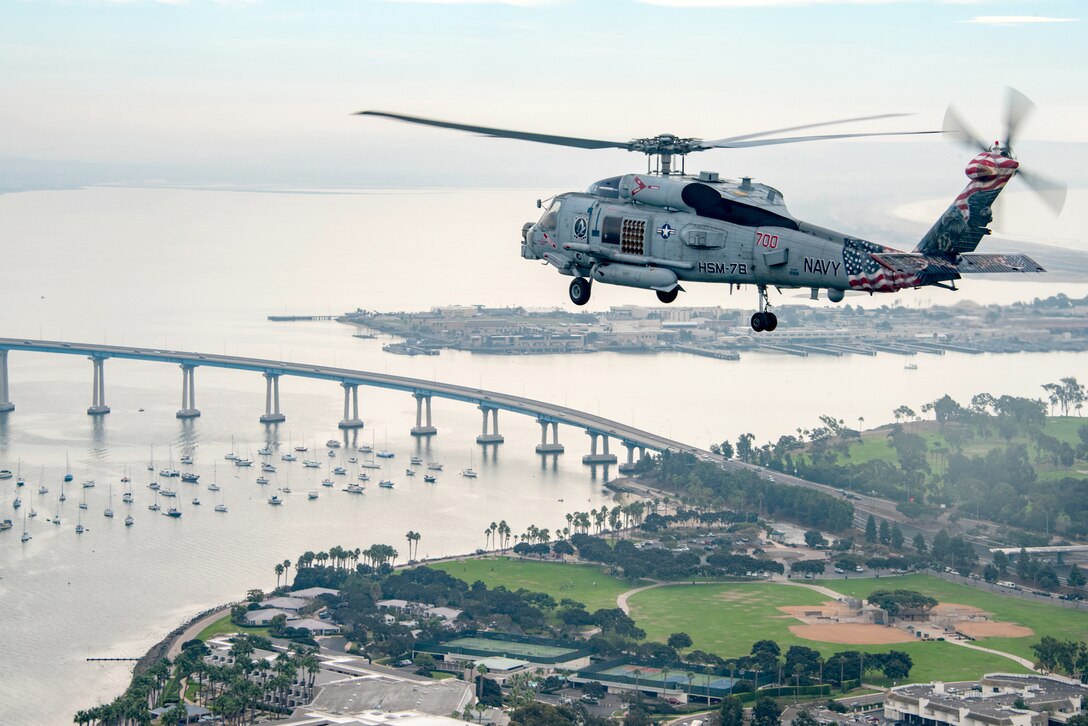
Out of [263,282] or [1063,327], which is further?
[263,282]

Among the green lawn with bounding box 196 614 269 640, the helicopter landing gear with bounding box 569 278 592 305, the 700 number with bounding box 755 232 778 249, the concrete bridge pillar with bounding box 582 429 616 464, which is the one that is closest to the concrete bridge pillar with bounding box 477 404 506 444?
the concrete bridge pillar with bounding box 582 429 616 464

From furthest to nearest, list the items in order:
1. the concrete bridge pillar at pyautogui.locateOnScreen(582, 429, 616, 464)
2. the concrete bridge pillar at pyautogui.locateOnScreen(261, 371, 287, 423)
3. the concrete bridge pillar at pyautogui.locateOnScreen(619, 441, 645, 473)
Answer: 1. the concrete bridge pillar at pyautogui.locateOnScreen(261, 371, 287, 423)
2. the concrete bridge pillar at pyautogui.locateOnScreen(582, 429, 616, 464)
3. the concrete bridge pillar at pyautogui.locateOnScreen(619, 441, 645, 473)

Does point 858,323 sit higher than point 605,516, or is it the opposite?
point 858,323

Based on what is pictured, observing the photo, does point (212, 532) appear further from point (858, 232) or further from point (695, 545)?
point (858, 232)

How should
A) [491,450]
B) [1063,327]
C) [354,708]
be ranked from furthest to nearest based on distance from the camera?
[1063,327] → [491,450] → [354,708]

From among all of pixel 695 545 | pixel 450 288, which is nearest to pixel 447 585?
pixel 695 545

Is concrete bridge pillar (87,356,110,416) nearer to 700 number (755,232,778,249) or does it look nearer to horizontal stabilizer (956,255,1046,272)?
700 number (755,232,778,249)

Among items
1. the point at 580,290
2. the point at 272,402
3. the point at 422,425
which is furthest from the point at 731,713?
the point at 272,402
